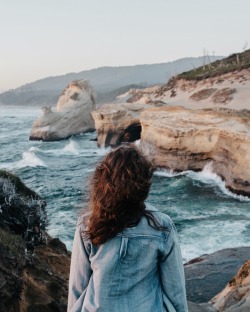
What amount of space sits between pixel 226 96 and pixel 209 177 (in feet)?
30.2

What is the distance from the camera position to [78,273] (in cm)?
230

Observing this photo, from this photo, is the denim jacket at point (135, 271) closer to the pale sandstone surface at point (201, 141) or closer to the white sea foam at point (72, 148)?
the pale sandstone surface at point (201, 141)

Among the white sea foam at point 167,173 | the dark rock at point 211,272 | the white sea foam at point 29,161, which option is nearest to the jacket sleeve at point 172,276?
the dark rock at point 211,272

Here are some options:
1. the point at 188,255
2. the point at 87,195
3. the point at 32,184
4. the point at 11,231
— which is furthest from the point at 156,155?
the point at 87,195

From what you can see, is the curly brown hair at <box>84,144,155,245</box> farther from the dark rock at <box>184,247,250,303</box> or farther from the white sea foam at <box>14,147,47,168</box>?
the white sea foam at <box>14,147,47,168</box>

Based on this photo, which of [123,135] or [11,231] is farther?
[123,135]

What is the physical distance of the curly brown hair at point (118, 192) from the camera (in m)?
2.11

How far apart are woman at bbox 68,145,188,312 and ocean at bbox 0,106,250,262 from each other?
0.96 feet

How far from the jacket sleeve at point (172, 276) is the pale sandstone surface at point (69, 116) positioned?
134 ft

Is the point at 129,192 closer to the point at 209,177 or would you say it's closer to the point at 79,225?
the point at 79,225

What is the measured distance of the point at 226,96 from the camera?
96.6 ft

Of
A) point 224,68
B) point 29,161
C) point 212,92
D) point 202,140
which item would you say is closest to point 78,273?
point 202,140

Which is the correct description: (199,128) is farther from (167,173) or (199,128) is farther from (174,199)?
(174,199)

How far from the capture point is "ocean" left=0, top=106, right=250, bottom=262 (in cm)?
1362
